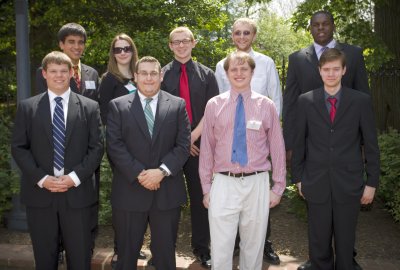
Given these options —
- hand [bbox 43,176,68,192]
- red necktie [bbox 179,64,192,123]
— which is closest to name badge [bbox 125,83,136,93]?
red necktie [bbox 179,64,192,123]

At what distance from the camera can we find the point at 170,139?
4.21 metres

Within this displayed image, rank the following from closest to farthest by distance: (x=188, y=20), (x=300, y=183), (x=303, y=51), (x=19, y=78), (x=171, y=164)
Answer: (x=171, y=164) < (x=300, y=183) < (x=303, y=51) < (x=19, y=78) < (x=188, y=20)

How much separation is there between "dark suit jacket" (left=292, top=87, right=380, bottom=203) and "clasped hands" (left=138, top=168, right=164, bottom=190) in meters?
1.26

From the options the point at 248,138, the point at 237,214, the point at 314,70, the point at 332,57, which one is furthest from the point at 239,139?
the point at 314,70

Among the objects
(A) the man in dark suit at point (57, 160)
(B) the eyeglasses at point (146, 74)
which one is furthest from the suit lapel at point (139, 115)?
(A) the man in dark suit at point (57, 160)

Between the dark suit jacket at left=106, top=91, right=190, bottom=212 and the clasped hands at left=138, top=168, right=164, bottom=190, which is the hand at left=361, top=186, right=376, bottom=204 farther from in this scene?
the clasped hands at left=138, top=168, right=164, bottom=190

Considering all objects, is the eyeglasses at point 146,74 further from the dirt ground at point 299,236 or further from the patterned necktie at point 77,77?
the dirt ground at point 299,236

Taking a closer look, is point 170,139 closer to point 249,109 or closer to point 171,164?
point 171,164

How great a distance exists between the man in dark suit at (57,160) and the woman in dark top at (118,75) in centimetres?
58

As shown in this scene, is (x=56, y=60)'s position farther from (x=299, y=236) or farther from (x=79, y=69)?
(x=299, y=236)

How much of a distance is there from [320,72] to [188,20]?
9176 millimetres

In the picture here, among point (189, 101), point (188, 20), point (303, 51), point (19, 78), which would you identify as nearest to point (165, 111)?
point (189, 101)

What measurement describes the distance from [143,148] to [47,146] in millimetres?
819

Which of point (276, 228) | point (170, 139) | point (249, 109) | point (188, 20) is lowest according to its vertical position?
point (276, 228)
